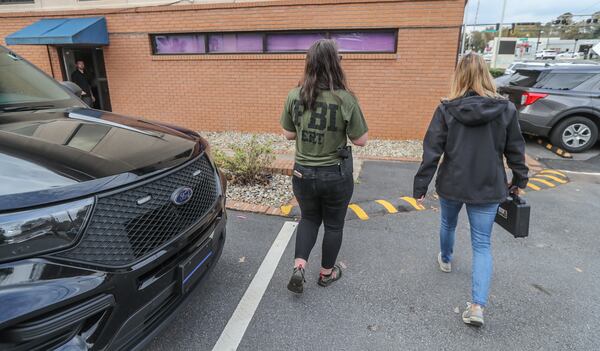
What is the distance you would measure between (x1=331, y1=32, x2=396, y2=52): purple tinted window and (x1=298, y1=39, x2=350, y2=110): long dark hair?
5417 mm

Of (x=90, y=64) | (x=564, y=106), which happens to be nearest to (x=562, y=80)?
(x=564, y=106)

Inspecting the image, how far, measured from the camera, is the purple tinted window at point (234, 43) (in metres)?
8.04

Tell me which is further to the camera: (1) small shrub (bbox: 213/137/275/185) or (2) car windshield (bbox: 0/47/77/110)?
(1) small shrub (bbox: 213/137/275/185)

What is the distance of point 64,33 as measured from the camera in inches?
316

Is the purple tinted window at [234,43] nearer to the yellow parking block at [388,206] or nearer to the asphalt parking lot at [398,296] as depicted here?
the yellow parking block at [388,206]

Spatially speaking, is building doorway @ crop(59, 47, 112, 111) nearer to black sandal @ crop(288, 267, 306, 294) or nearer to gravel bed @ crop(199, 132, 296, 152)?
gravel bed @ crop(199, 132, 296, 152)

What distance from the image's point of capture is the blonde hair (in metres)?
2.45

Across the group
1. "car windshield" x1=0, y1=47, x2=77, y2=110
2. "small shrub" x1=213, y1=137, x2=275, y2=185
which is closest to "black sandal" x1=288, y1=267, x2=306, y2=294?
"car windshield" x1=0, y1=47, x2=77, y2=110

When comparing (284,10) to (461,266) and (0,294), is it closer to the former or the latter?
(461,266)

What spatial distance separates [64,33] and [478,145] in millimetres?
8684

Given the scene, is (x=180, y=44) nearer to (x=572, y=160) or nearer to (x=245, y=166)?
(x=245, y=166)

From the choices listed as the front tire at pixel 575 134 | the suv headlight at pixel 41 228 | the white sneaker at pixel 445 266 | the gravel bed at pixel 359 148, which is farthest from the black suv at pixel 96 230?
the front tire at pixel 575 134

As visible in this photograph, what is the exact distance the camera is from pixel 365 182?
5.42 meters

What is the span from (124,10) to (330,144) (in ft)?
25.9
